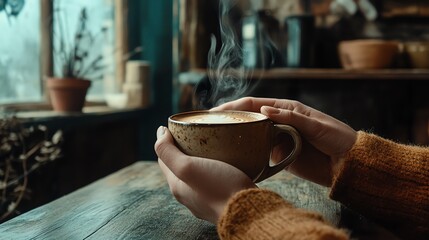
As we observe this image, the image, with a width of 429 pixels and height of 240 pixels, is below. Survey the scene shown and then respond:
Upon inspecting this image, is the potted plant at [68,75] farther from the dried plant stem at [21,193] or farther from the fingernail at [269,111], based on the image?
the fingernail at [269,111]

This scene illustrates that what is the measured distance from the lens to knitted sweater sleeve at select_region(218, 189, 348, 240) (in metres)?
0.60

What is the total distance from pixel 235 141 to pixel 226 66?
1243mm

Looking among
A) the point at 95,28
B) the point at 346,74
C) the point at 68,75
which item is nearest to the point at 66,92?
the point at 68,75

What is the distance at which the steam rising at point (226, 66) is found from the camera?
1.89 metres

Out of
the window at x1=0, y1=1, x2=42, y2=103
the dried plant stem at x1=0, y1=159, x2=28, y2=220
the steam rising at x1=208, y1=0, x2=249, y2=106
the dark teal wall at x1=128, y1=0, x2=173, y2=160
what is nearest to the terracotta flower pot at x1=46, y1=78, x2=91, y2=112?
the window at x1=0, y1=1, x2=42, y2=103

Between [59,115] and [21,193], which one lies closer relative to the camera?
[21,193]

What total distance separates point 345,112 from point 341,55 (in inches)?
17.0

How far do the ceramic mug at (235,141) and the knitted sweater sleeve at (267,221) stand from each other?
0.09 m

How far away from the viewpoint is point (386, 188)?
0.85 meters

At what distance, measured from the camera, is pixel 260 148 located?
0.79 meters

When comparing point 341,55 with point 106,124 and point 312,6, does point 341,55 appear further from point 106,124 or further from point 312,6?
point 106,124

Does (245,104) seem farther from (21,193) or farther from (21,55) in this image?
(21,55)

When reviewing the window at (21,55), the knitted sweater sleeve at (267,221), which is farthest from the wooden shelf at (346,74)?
the knitted sweater sleeve at (267,221)

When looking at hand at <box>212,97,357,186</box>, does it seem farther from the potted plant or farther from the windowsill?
the potted plant
